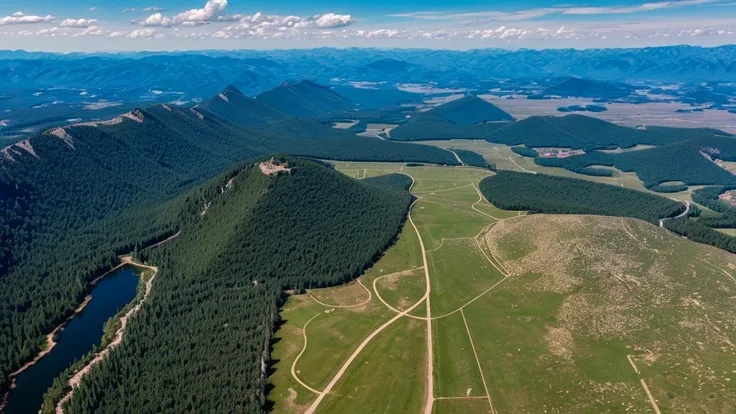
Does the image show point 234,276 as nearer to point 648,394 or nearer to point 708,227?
point 648,394

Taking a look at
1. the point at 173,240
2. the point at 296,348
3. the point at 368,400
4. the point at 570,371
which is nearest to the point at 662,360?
the point at 570,371

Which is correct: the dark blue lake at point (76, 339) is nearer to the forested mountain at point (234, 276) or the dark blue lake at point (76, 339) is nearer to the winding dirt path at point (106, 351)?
the winding dirt path at point (106, 351)

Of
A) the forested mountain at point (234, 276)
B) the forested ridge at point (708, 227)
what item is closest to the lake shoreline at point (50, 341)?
the forested mountain at point (234, 276)

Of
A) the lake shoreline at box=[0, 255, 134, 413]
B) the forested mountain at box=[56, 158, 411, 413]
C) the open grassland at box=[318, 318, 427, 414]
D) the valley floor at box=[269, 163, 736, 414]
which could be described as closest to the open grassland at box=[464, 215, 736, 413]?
the valley floor at box=[269, 163, 736, 414]

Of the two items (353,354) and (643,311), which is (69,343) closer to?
(353,354)

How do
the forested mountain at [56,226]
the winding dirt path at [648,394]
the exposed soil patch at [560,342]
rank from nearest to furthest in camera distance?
1. the winding dirt path at [648,394]
2. the exposed soil patch at [560,342]
3. the forested mountain at [56,226]

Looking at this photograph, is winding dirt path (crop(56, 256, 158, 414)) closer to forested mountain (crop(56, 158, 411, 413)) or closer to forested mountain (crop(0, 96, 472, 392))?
forested mountain (crop(56, 158, 411, 413))
